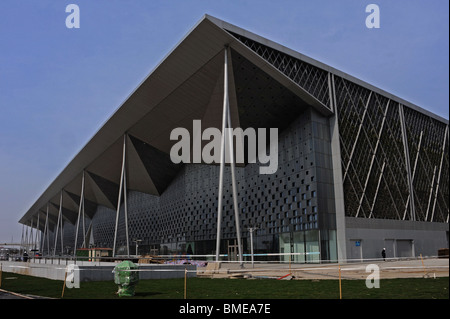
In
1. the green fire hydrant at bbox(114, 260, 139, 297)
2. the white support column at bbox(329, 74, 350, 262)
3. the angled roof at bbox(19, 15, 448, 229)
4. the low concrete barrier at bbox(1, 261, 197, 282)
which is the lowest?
the low concrete barrier at bbox(1, 261, 197, 282)

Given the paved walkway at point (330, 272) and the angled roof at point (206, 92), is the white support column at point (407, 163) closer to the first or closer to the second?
the angled roof at point (206, 92)

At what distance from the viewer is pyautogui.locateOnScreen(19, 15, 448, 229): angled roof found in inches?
1129

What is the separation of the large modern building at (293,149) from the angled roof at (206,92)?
0.36 ft

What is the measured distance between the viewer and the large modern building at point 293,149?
3080 centimetres

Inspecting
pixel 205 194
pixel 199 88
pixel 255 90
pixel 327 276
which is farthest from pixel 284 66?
pixel 205 194

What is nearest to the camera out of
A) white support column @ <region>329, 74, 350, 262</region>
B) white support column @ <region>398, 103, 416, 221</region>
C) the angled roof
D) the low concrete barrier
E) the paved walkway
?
the paved walkway

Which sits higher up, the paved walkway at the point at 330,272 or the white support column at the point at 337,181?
the white support column at the point at 337,181

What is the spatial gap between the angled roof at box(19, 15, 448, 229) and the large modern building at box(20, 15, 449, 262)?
0.36 feet

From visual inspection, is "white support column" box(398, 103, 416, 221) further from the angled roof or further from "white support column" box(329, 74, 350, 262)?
"white support column" box(329, 74, 350, 262)

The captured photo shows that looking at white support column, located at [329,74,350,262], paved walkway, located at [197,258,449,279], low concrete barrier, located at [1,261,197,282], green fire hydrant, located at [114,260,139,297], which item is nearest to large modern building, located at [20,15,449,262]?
white support column, located at [329,74,350,262]

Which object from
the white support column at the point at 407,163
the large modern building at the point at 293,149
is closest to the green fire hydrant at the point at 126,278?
the large modern building at the point at 293,149

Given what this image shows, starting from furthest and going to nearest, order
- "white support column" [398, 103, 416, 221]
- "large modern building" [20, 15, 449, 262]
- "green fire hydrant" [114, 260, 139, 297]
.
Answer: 1. "white support column" [398, 103, 416, 221]
2. "large modern building" [20, 15, 449, 262]
3. "green fire hydrant" [114, 260, 139, 297]

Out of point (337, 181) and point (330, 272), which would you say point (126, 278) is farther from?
point (337, 181)

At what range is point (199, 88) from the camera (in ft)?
109
